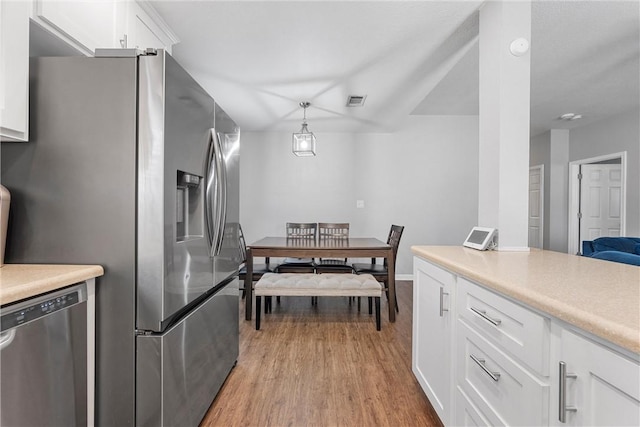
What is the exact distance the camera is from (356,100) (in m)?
3.54

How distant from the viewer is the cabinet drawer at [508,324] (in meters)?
0.80

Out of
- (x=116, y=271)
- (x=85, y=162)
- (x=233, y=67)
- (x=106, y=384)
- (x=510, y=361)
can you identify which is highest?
(x=233, y=67)

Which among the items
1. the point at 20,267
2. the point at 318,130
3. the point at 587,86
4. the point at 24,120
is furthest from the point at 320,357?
the point at 587,86

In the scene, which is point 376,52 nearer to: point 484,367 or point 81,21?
point 81,21

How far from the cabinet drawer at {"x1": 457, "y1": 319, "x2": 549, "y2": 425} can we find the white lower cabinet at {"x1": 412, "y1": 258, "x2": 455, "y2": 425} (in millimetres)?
126

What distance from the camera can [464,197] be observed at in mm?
5023

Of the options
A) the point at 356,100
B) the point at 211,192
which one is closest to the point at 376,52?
the point at 356,100

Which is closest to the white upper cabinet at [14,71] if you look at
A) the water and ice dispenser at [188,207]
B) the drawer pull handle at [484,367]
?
the water and ice dispenser at [188,207]

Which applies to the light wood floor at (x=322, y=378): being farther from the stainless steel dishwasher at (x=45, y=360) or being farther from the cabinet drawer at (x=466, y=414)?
the stainless steel dishwasher at (x=45, y=360)

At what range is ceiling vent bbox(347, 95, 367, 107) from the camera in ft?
11.3

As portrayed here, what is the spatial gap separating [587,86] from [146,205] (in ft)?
15.3

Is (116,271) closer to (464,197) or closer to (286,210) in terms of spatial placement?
(286,210)

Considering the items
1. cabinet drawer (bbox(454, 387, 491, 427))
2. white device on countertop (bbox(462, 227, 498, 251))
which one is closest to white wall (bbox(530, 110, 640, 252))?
white device on countertop (bbox(462, 227, 498, 251))

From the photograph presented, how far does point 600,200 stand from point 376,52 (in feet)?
17.1
